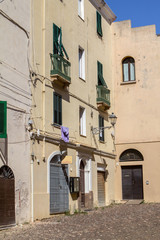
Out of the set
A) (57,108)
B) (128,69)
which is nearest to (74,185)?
(57,108)

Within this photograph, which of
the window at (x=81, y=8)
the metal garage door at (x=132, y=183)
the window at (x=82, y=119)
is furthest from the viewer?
the metal garage door at (x=132, y=183)

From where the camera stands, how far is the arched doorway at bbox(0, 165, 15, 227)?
1497cm

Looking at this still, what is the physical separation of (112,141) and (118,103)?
258 cm

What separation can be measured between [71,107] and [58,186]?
4116 mm

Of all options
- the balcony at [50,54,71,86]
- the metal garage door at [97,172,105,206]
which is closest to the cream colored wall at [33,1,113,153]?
the balcony at [50,54,71,86]

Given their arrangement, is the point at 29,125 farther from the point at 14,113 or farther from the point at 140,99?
the point at 140,99

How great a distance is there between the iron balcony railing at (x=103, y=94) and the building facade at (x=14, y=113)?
8127mm

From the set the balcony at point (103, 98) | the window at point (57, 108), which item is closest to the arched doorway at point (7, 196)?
the window at point (57, 108)

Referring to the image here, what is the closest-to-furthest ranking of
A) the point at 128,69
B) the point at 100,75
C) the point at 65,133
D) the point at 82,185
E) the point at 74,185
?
1. the point at 65,133
2. the point at 74,185
3. the point at 82,185
4. the point at 100,75
5. the point at 128,69

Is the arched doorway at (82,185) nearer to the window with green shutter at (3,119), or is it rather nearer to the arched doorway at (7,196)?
the arched doorway at (7,196)

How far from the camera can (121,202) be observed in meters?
27.5

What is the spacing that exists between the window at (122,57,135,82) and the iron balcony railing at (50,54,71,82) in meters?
8.92

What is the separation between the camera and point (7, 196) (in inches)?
604

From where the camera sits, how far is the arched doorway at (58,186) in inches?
741
